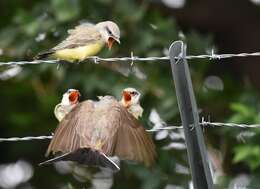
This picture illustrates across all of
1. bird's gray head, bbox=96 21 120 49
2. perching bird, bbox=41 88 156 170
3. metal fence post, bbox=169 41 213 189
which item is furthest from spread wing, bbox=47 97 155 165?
bird's gray head, bbox=96 21 120 49

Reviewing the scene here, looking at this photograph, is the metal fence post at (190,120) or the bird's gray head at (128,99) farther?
the bird's gray head at (128,99)

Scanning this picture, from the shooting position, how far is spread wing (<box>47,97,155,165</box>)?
13.3ft

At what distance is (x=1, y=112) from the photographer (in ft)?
24.3

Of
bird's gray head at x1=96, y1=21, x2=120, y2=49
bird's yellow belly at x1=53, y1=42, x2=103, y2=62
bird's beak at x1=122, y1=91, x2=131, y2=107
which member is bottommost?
bird's beak at x1=122, y1=91, x2=131, y2=107

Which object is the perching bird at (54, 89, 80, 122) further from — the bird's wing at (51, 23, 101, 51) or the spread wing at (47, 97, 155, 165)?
the spread wing at (47, 97, 155, 165)

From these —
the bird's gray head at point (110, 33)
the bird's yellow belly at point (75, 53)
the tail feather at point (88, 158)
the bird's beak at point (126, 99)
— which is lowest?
the tail feather at point (88, 158)

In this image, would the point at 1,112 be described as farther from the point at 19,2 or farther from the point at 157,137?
the point at 157,137

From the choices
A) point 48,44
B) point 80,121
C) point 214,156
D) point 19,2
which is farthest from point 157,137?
point 80,121

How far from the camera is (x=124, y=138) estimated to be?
4.10m

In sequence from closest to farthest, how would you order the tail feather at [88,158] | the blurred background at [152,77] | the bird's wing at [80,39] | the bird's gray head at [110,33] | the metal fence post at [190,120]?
the tail feather at [88,158] < the metal fence post at [190,120] < the bird's gray head at [110,33] < the bird's wing at [80,39] < the blurred background at [152,77]

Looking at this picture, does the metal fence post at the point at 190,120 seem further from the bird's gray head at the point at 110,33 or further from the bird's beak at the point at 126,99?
the bird's gray head at the point at 110,33

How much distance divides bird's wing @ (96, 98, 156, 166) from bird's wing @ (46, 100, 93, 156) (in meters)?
0.08

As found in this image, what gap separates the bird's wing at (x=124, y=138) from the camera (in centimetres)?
405

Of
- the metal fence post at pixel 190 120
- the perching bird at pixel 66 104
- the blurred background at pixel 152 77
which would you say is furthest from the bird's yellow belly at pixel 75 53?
the metal fence post at pixel 190 120
